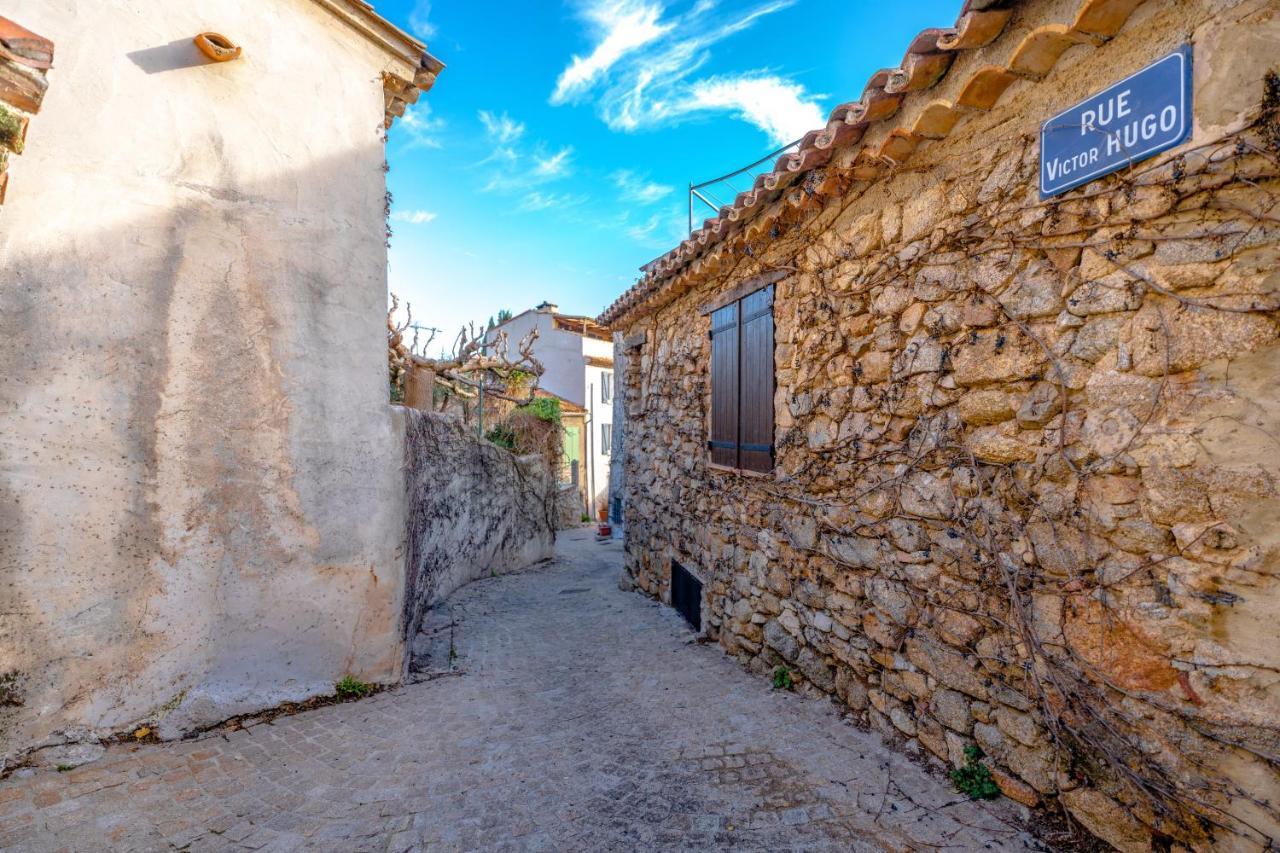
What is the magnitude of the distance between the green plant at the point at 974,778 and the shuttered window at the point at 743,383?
82.8 inches

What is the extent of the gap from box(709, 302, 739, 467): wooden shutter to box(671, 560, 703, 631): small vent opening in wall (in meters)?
1.30

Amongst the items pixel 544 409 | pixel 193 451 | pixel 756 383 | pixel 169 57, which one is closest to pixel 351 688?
pixel 193 451

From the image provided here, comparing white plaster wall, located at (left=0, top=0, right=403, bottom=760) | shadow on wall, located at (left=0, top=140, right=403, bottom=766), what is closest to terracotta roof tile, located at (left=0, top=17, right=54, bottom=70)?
white plaster wall, located at (left=0, top=0, right=403, bottom=760)

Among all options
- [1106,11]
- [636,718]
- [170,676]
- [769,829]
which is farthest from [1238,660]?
[170,676]

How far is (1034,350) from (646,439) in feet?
16.0

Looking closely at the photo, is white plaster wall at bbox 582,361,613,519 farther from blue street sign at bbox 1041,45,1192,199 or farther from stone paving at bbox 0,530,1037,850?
blue street sign at bbox 1041,45,1192,199

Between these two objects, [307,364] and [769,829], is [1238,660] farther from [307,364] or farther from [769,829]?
[307,364]

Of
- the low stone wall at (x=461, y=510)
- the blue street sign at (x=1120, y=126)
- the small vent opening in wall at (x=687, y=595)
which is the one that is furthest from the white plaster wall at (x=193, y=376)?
the blue street sign at (x=1120, y=126)

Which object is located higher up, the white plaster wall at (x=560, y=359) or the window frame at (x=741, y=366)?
the white plaster wall at (x=560, y=359)

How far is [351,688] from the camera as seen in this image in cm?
393

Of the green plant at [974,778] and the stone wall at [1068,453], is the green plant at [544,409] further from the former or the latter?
the green plant at [974,778]

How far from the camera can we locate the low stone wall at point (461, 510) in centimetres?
518

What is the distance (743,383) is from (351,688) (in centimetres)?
362

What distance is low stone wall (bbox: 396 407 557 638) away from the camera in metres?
5.18
